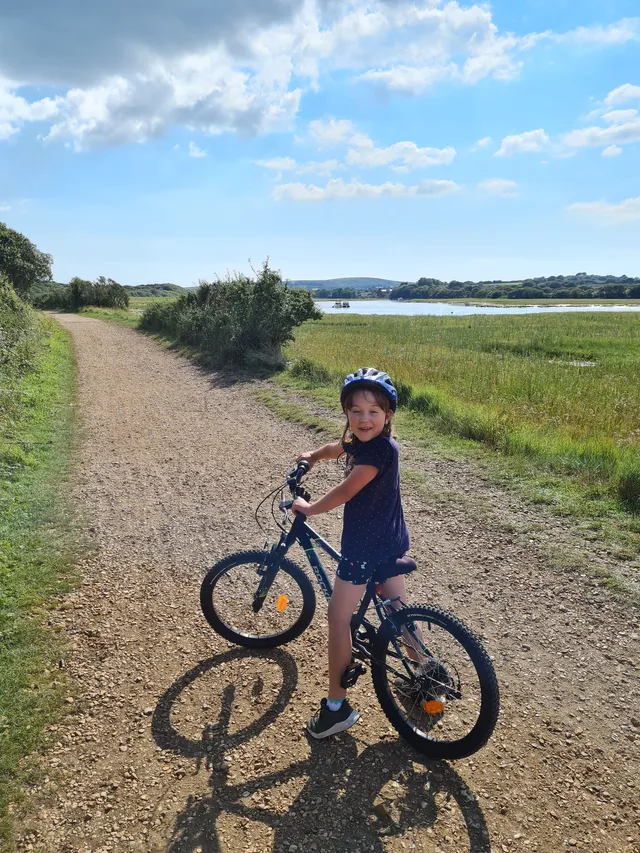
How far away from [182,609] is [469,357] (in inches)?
710

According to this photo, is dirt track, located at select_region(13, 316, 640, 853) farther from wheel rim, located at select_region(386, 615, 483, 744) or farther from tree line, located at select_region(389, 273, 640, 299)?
tree line, located at select_region(389, 273, 640, 299)

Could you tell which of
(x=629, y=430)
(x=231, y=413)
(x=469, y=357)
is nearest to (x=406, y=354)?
(x=469, y=357)

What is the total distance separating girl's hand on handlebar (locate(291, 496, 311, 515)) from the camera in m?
3.13

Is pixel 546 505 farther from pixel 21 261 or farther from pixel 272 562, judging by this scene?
pixel 21 261

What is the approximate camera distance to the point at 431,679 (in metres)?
3.06

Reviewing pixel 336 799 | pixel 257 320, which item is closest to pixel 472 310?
pixel 257 320

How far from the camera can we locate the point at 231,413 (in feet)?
39.4

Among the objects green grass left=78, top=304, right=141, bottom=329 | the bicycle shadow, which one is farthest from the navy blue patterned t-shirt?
green grass left=78, top=304, right=141, bottom=329

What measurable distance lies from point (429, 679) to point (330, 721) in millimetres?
677

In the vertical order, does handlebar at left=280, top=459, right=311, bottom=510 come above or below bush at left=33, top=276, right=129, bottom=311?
below

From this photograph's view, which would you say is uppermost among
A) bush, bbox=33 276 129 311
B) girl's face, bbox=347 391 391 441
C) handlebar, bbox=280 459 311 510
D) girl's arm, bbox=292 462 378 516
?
bush, bbox=33 276 129 311

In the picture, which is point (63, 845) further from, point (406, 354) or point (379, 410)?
point (406, 354)

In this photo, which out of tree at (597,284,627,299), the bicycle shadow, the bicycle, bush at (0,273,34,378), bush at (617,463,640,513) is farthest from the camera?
tree at (597,284,627,299)

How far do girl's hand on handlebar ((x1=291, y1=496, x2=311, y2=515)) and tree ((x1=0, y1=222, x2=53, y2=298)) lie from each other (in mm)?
42841
